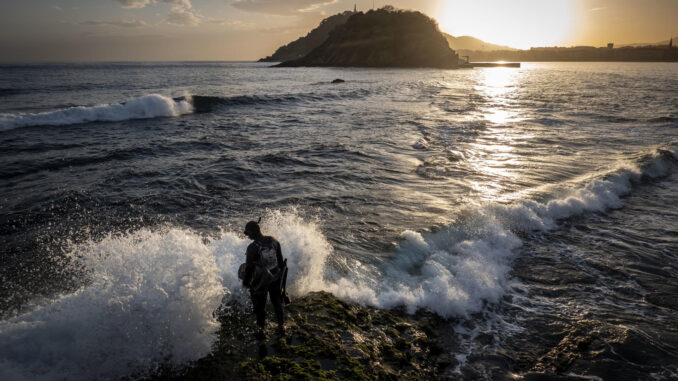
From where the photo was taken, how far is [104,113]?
27656mm

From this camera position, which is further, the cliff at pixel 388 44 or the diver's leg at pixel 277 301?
the cliff at pixel 388 44

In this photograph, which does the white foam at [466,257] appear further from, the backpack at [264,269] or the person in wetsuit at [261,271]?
the backpack at [264,269]

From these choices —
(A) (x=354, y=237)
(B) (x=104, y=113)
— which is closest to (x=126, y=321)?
(A) (x=354, y=237)

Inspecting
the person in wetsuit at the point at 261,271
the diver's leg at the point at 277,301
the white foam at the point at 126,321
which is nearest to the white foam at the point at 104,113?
the white foam at the point at 126,321

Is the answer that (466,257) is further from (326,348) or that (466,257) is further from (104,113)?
(104,113)

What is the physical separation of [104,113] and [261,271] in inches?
1176

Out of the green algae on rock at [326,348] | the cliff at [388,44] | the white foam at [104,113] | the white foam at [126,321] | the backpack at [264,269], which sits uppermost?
the cliff at [388,44]

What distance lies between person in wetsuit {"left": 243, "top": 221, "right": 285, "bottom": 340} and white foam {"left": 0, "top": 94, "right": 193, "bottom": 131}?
28.3 meters

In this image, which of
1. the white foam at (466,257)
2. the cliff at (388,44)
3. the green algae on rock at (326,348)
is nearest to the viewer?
the green algae on rock at (326,348)

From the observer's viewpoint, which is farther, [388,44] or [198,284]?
[388,44]

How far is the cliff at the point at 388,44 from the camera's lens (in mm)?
144750

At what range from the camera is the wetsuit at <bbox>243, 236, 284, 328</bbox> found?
5.27m

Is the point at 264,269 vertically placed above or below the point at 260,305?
above

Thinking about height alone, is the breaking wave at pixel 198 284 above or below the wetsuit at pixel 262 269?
below
